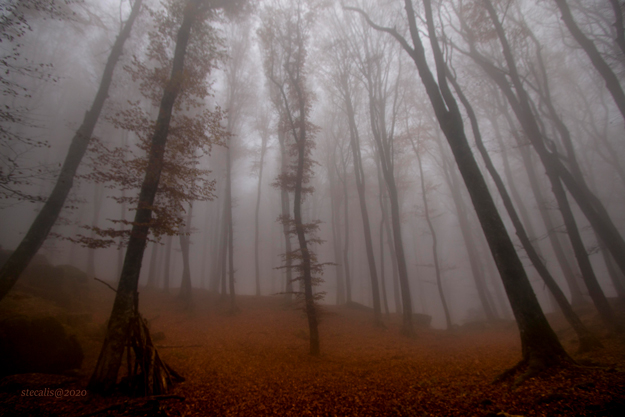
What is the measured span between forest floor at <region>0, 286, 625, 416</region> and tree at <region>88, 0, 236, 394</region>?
44 centimetres

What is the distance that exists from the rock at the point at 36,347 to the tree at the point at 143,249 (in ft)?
6.78

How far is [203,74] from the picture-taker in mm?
8000

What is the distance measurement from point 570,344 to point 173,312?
17431 mm

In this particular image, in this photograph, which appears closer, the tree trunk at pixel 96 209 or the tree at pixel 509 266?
the tree at pixel 509 266

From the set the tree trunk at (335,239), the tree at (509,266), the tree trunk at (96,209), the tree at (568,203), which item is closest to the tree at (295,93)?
the tree at (509,266)

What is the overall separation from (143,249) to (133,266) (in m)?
0.55

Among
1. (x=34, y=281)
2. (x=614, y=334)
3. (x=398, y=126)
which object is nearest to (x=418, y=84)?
(x=398, y=126)

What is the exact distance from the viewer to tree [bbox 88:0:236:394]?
4.31m

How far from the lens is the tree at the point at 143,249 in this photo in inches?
170

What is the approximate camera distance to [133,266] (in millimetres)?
5309

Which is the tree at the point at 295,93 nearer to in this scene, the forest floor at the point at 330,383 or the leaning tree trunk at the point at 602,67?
the forest floor at the point at 330,383

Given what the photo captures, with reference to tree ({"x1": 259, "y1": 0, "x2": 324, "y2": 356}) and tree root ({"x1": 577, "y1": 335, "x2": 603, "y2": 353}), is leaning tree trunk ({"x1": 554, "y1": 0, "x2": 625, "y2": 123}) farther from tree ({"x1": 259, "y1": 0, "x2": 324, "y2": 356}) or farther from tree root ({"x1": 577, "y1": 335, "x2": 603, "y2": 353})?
tree ({"x1": 259, "y1": 0, "x2": 324, "y2": 356})

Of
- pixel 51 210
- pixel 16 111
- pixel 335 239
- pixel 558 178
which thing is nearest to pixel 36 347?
pixel 51 210

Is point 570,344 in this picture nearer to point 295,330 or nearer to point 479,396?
point 479,396
